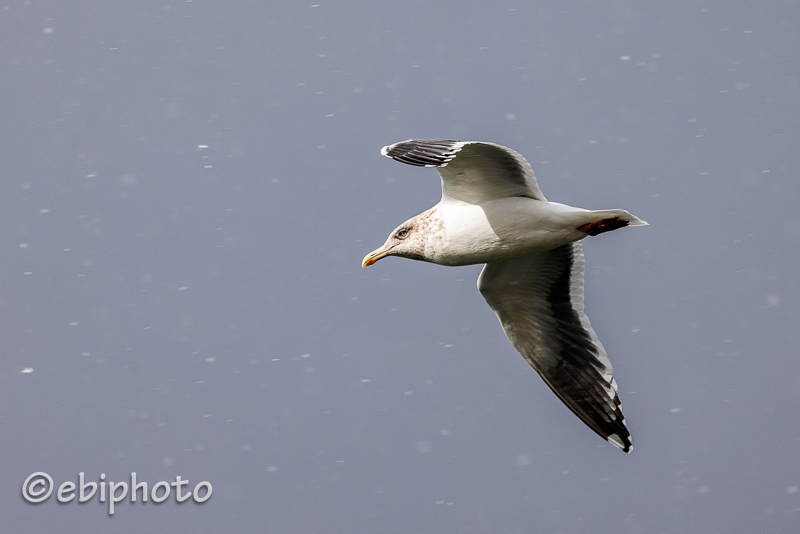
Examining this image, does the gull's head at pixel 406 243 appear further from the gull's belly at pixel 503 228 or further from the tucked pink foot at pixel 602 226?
the tucked pink foot at pixel 602 226

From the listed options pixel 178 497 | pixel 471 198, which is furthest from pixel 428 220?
pixel 178 497

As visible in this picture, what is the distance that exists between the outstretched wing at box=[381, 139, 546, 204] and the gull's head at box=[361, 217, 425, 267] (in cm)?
24

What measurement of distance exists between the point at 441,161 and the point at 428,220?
0.81m

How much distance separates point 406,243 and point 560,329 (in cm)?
113

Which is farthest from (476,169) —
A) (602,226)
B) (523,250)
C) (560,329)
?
(560,329)

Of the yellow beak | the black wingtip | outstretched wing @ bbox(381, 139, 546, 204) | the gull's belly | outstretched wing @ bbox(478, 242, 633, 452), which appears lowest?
outstretched wing @ bbox(478, 242, 633, 452)

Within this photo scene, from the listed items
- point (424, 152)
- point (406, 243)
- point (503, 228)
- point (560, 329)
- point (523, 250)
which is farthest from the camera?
point (560, 329)

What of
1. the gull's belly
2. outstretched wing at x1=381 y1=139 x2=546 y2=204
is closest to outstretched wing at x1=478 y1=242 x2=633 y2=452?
the gull's belly

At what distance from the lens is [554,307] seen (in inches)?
227

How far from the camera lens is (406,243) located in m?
5.23

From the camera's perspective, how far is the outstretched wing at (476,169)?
4523 millimetres

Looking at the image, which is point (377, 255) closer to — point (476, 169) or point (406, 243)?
point (406, 243)

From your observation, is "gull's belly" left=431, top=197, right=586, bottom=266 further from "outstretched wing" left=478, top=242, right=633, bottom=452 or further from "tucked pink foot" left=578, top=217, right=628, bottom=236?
"outstretched wing" left=478, top=242, right=633, bottom=452

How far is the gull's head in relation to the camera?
5.19 m
